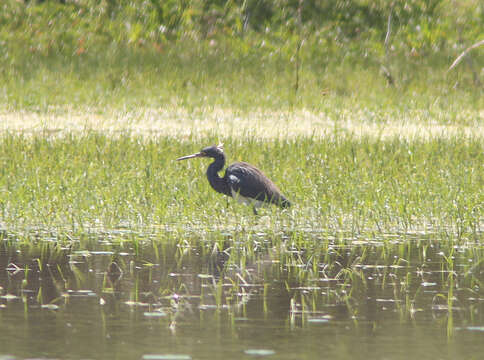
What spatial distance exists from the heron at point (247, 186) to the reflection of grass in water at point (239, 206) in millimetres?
156

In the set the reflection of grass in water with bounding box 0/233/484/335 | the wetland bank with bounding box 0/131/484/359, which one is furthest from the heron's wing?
the reflection of grass in water with bounding box 0/233/484/335

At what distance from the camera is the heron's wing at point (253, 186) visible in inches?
449

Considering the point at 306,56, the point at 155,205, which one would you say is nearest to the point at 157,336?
the point at 155,205

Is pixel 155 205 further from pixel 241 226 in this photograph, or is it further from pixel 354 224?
pixel 354 224

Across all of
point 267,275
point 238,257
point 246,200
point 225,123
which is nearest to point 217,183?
point 246,200

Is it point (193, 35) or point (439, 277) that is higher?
point (193, 35)

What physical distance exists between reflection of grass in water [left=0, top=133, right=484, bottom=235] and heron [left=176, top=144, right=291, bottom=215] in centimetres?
16

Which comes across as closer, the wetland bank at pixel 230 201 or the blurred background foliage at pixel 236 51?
the wetland bank at pixel 230 201

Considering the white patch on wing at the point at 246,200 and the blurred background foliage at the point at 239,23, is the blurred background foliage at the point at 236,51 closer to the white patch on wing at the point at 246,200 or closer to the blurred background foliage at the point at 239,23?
the blurred background foliage at the point at 239,23

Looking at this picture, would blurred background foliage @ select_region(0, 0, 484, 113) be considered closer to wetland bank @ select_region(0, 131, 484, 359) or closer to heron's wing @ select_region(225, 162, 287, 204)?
wetland bank @ select_region(0, 131, 484, 359)

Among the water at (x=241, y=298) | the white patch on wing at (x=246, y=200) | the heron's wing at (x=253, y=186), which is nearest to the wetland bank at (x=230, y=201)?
the water at (x=241, y=298)

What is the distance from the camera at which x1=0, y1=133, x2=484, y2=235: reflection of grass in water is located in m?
10.5

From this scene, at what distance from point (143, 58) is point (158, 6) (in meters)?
2.64

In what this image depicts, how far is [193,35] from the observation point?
27.0 m
